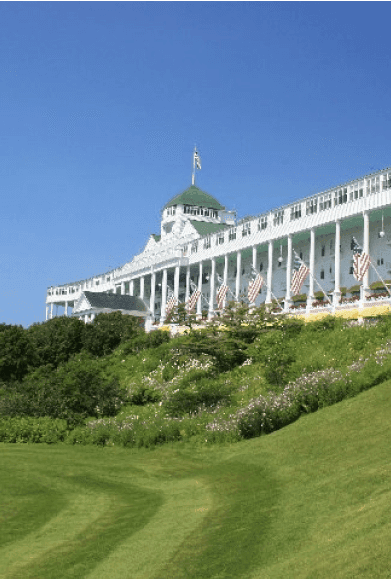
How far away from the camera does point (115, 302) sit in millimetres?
76875

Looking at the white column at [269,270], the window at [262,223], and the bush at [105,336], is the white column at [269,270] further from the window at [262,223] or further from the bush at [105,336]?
the bush at [105,336]

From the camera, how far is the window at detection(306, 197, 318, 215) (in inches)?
2156

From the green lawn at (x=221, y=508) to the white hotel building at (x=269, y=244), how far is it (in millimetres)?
22522

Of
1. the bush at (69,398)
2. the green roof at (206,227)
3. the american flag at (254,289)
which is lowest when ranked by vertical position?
the bush at (69,398)

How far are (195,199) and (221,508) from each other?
83.3m

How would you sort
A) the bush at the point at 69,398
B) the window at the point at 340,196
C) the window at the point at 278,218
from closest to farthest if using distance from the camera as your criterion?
the bush at the point at 69,398
the window at the point at 340,196
the window at the point at 278,218

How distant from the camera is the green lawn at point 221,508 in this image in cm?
1018

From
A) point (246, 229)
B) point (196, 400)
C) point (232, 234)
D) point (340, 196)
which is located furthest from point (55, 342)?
point (232, 234)

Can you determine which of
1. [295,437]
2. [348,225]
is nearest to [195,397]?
[295,437]

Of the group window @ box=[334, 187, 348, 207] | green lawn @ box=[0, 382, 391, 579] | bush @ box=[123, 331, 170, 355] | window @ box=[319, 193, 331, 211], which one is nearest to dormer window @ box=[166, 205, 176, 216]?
window @ box=[319, 193, 331, 211]

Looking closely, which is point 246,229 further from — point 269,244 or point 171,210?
point 171,210

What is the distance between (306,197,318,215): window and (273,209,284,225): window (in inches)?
147

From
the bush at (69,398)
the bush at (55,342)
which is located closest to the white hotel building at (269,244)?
the bush at (55,342)

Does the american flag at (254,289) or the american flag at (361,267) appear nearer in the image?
the american flag at (361,267)
